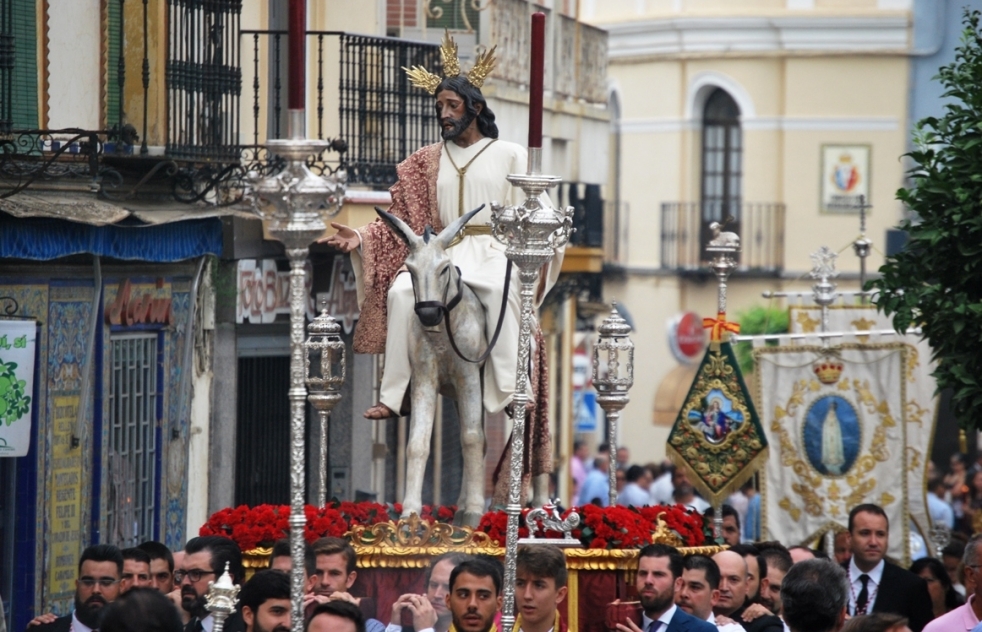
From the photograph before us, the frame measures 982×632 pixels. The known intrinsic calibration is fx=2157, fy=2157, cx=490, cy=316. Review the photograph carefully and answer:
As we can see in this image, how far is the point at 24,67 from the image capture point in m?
13.6

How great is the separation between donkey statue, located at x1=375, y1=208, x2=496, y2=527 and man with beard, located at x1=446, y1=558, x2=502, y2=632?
6.50 feet

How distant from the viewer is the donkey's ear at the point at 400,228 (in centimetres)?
977

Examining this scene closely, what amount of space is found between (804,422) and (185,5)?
5.27 m

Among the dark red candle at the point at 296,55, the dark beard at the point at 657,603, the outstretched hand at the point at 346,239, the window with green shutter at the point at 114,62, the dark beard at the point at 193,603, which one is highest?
the window with green shutter at the point at 114,62

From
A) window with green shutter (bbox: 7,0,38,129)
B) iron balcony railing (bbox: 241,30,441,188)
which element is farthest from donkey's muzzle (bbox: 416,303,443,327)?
iron balcony railing (bbox: 241,30,441,188)

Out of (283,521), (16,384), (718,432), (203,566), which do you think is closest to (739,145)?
(718,432)

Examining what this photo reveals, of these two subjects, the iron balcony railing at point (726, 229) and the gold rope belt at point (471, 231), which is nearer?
the gold rope belt at point (471, 231)

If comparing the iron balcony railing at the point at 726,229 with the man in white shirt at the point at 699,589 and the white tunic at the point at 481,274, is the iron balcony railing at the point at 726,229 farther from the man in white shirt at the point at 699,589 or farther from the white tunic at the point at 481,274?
the man in white shirt at the point at 699,589

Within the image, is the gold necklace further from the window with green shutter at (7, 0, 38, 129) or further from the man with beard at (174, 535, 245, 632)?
the window with green shutter at (7, 0, 38, 129)

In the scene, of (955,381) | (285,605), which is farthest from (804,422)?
(285,605)

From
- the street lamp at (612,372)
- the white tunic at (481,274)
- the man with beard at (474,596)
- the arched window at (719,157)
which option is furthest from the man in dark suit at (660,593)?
the arched window at (719,157)

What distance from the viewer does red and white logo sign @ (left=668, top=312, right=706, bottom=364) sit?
3259cm

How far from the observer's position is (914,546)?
15.3 metres

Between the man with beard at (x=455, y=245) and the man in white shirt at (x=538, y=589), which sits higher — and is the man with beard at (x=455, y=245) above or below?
above
